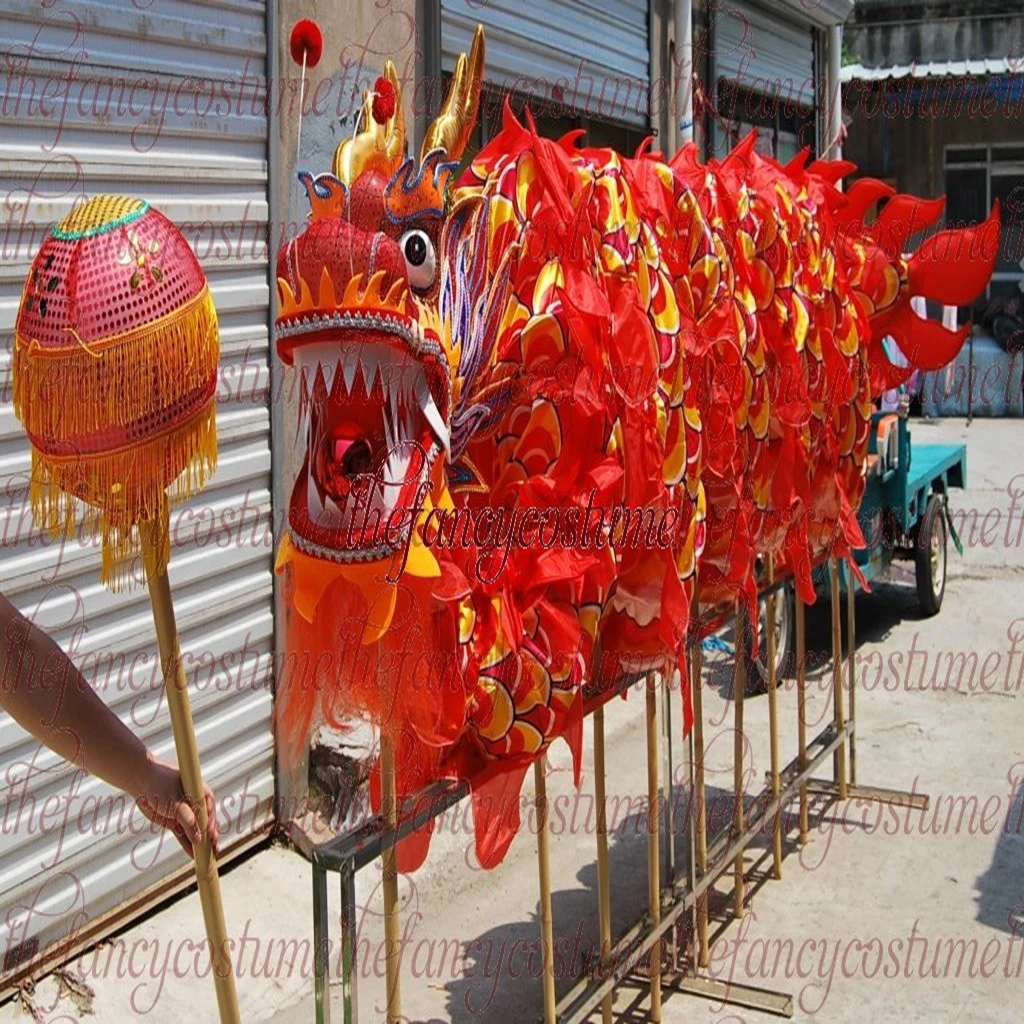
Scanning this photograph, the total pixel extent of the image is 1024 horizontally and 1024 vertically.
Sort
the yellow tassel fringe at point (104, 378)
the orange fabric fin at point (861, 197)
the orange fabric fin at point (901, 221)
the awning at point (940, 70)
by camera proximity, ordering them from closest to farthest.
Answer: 1. the yellow tassel fringe at point (104, 378)
2. the orange fabric fin at point (861, 197)
3. the orange fabric fin at point (901, 221)
4. the awning at point (940, 70)

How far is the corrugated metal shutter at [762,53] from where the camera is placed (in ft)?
27.3

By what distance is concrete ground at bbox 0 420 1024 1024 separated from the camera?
384cm

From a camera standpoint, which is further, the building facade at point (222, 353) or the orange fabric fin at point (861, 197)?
the orange fabric fin at point (861, 197)

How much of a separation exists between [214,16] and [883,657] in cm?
468

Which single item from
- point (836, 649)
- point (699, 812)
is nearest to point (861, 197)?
point (836, 649)

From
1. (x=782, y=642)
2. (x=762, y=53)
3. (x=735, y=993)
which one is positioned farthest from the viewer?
(x=762, y=53)

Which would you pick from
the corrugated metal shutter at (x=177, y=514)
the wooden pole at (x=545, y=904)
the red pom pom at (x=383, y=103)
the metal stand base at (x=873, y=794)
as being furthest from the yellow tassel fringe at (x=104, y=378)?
the metal stand base at (x=873, y=794)

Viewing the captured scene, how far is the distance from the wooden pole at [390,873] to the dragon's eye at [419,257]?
739 mm

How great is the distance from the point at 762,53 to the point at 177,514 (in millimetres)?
6347

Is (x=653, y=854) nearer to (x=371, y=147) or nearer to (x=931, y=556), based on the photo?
(x=371, y=147)

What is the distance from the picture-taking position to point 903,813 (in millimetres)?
5141

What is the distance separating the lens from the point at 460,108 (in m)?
2.40

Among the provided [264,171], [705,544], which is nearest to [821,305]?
[705,544]

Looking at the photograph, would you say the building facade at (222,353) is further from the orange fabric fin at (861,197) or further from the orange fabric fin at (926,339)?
the orange fabric fin at (926,339)
